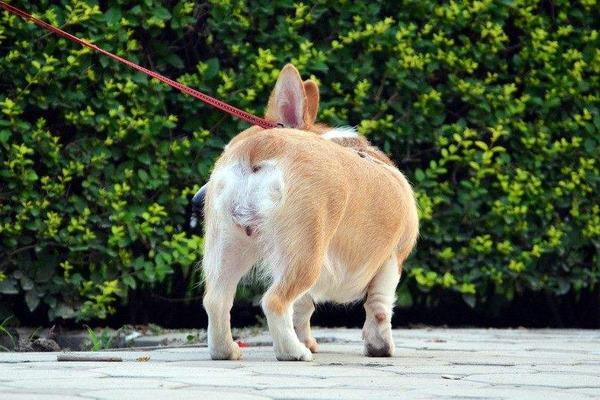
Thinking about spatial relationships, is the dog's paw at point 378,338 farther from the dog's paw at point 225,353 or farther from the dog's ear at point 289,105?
the dog's ear at point 289,105

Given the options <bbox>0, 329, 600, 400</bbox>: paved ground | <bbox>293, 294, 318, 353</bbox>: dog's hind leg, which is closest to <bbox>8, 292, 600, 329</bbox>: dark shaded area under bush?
<bbox>0, 329, 600, 400</bbox>: paved ground

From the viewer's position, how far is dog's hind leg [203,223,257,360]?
4516mm

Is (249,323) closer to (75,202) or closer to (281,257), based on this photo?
(75,202)

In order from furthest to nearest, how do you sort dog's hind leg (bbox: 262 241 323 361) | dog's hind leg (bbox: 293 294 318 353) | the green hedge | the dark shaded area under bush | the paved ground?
the dark shaded area under bush < the green hedge < dog's hind leg (bbox: 293 294 318 353) < dog's hind leg (bbox: 262 241 323 361) < the paved ground

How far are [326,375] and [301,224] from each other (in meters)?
0.70

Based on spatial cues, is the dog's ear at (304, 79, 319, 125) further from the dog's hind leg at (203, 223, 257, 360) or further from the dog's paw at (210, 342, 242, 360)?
the dog's paw at (210, 342, 242, 360)

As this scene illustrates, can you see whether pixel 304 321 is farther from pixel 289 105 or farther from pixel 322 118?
pixel 322 118

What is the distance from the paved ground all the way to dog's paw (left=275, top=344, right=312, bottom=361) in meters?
0.04

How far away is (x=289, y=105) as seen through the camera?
5.01m

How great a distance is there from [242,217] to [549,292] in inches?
144

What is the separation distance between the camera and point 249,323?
7047 millimetres

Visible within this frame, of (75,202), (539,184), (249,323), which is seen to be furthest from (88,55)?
(539,184)

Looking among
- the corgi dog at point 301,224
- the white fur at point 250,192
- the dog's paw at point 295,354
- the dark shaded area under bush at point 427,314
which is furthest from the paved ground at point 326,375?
the dark shaded area under bush at point 427,314

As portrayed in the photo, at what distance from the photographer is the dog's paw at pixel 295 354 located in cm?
433
